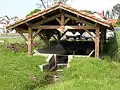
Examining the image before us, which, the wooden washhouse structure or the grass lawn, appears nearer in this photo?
the grass lawn

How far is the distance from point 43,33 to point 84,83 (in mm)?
13909

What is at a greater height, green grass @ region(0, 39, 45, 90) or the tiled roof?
the tiled roof

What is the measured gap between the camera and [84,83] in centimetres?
1171

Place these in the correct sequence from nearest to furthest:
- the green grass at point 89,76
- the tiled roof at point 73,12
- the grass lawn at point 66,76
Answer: the green grass at point 89,76
the grass lawn at point 66,76
the tiled roof at point 73,12

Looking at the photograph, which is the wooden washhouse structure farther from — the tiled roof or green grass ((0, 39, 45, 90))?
green grass ((0, 39, 45, 90))

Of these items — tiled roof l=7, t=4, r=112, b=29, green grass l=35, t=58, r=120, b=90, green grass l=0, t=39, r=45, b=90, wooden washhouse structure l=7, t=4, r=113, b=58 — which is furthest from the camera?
wooden washhouse structure l=7, t=4, r=113, b=58

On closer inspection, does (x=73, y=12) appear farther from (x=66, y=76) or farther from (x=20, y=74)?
(x=20, y=74)

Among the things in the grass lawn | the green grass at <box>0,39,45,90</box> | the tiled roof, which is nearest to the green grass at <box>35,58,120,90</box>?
the grass lawn

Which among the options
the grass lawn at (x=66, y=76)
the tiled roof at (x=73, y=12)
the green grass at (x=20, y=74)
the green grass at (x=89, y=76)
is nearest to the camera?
the green grass at (x=89, y=76)

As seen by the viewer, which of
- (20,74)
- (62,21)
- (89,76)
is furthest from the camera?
(62,21)

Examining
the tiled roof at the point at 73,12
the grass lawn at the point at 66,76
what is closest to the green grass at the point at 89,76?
the grass lawn at the point at 66,76

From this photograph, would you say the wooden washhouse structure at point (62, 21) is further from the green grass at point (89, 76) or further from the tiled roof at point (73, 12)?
the green grass at point (89, 76)

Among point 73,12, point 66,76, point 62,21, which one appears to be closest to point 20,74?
point 66,76

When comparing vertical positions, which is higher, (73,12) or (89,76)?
(73,12)
